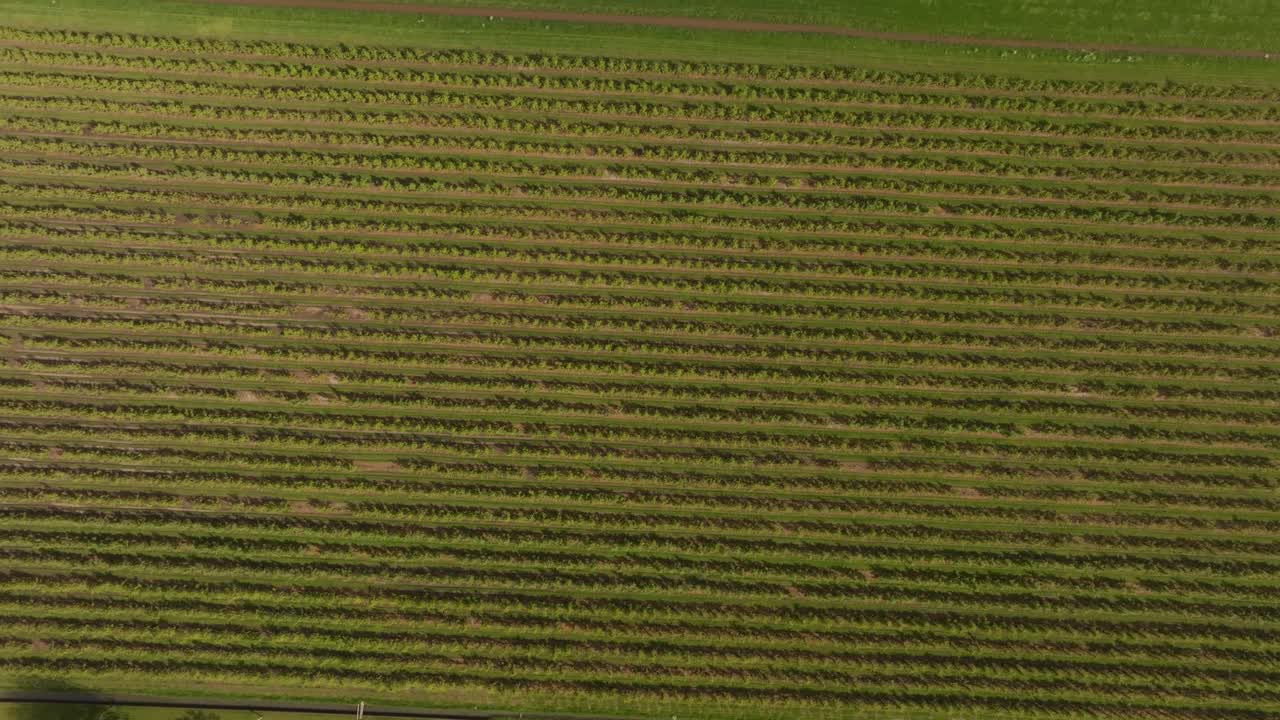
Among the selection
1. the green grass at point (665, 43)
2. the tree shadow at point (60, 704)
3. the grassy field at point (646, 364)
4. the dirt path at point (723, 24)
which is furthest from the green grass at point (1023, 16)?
the tree shadow at point (60, 704)

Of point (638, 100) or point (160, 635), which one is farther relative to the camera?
point (638, 100)

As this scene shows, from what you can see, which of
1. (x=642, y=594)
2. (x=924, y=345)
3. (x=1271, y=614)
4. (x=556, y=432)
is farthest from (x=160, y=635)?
(x=1271, y=614)

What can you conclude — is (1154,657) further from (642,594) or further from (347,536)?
(347,536)

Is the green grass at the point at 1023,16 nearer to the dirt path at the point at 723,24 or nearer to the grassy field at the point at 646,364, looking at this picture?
the dirt path at the point at 723,24

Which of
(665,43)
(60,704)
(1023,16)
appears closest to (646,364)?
(665,43)

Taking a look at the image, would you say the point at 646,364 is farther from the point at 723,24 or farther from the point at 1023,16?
the point at 1023,16
